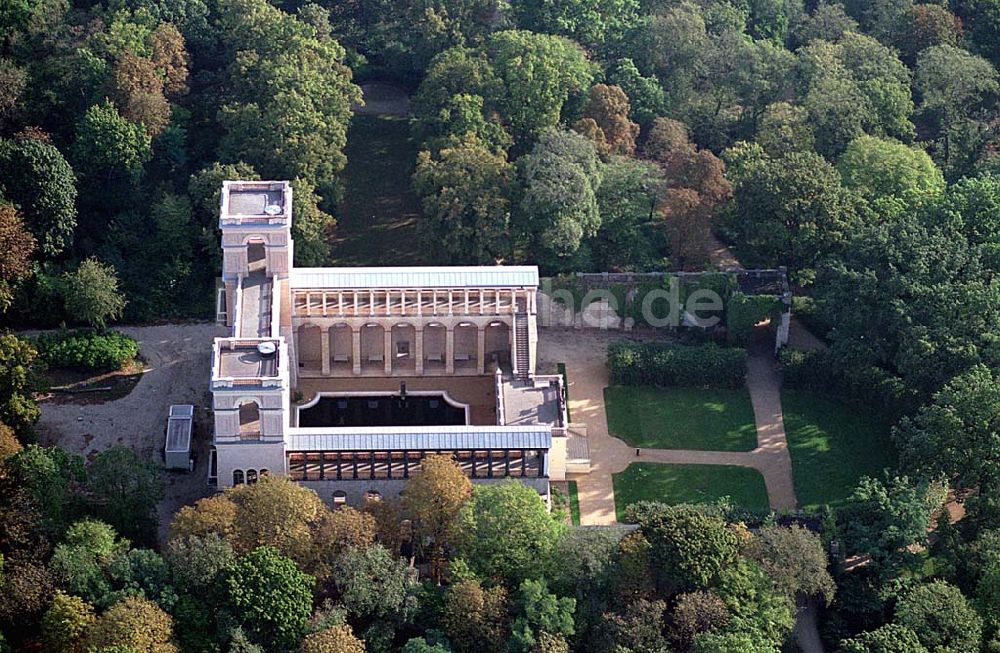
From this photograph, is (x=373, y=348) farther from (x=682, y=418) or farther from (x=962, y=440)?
(x=962, y=440)

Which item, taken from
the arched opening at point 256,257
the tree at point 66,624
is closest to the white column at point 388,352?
the arched opening at point 256,257

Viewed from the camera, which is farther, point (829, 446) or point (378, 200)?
point (378, 200)

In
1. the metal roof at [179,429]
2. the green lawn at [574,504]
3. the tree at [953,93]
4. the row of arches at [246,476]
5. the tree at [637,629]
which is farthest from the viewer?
the tree at [953,93]

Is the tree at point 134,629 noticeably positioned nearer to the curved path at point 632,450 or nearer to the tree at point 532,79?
the curved path at point 632,450

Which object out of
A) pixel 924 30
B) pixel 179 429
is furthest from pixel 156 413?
Answer: pixel 924 30

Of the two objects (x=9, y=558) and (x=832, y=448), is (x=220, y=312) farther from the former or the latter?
(x=832, y=448)

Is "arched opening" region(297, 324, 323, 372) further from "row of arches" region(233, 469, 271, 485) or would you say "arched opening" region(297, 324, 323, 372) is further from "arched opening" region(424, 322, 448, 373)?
"row of arches" region(233, 469, 271, 485)

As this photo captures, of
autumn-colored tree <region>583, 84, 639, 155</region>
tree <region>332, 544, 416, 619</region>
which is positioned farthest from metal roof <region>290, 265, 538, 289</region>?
tree <region>332, 544, 416, 619</region>
